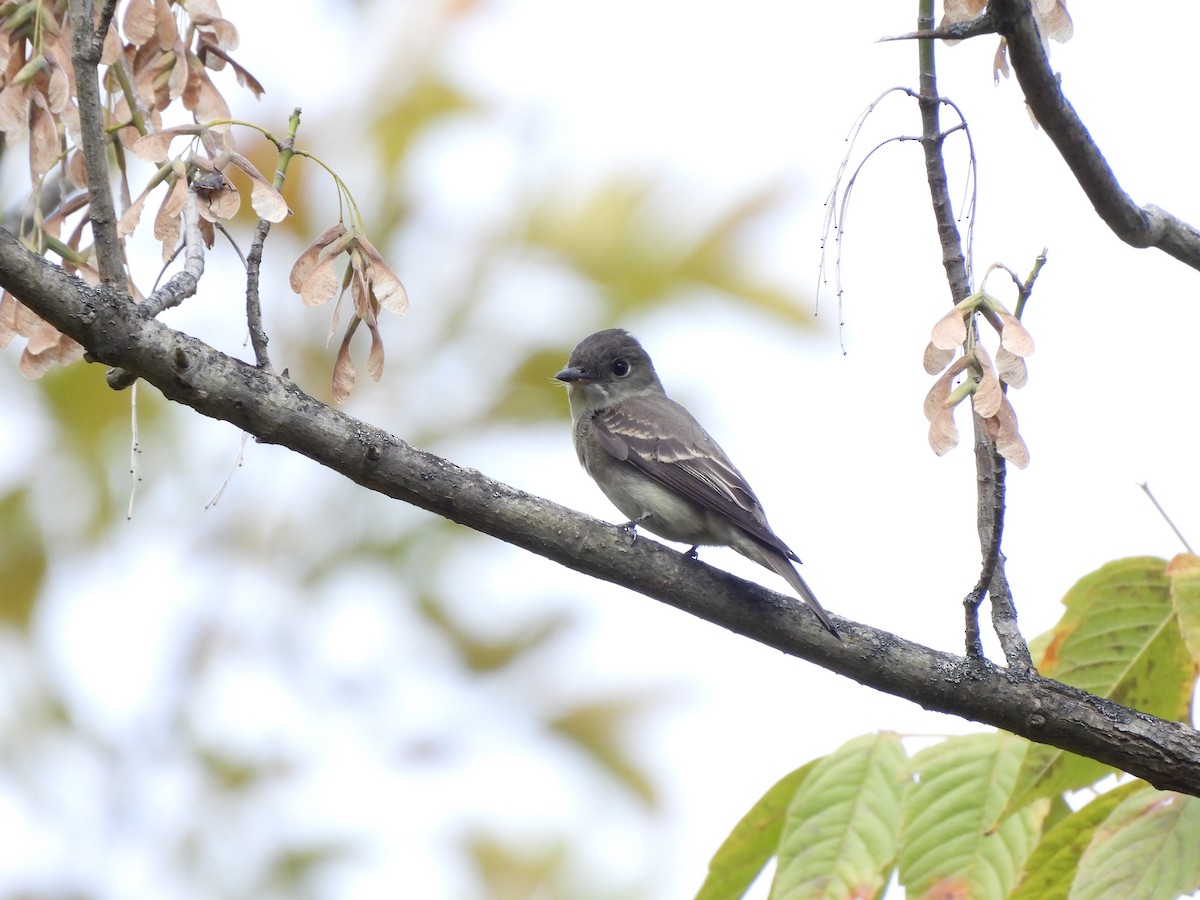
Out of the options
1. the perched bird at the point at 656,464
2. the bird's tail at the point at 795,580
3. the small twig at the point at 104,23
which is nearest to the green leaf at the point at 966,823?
the bird's tail at the point at 795,580

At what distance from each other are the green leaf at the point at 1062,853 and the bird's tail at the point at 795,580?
654mm

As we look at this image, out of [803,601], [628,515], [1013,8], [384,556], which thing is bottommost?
[803,601]

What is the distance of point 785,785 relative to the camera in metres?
3.39

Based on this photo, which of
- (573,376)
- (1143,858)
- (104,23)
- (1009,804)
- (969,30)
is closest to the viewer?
(969,30)

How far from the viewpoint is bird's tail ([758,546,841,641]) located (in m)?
3.25

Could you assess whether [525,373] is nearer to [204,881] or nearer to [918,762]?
[204,881]

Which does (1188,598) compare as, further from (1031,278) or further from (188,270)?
(188,270)

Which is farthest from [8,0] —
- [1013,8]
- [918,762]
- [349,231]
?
[918,762]

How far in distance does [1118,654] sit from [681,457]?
7.10ft

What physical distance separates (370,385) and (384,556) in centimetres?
100

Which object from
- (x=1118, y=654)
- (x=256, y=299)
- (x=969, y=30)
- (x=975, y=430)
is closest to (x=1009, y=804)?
(x=1118, y=654)

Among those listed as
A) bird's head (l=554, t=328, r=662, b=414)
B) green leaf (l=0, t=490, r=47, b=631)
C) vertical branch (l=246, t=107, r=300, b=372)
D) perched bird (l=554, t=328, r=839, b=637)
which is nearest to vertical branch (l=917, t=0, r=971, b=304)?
perched bird (l=554, t=328, r=839, b=637)

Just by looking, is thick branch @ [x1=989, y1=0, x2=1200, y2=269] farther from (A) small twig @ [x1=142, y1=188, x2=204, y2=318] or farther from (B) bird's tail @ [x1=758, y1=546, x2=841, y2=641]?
(A) small twig @ [x1=142, y1=188, x2=204, y2=318]

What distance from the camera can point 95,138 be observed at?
2.67 meters
